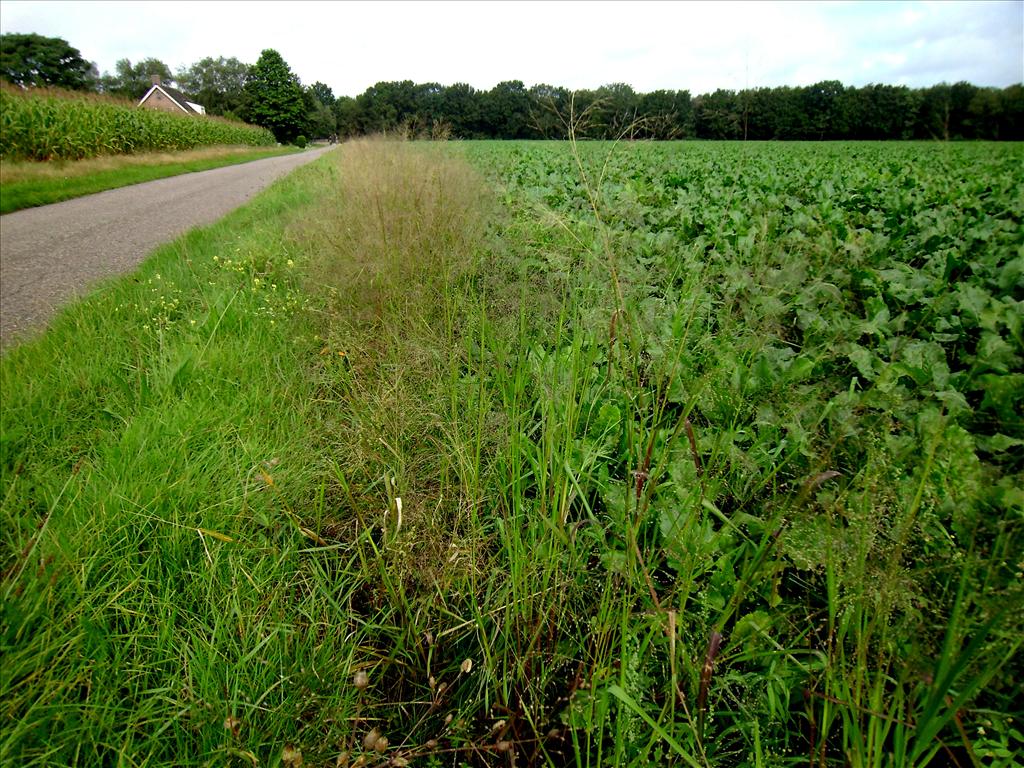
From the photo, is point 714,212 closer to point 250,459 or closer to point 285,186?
point 250,459

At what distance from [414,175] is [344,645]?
4282 mm

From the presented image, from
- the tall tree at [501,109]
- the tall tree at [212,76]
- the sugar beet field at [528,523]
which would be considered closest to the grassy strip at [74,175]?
the sugar beet field at [528,523]

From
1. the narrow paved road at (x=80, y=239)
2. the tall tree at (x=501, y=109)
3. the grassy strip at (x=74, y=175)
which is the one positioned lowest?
the narrow paved road at (x=80, y=239)

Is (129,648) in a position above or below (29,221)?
below

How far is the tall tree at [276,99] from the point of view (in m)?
58.7

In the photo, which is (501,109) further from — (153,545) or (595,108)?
(153,545)

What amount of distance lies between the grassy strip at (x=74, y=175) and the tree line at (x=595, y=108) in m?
3.71

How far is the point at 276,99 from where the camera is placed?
5847cm

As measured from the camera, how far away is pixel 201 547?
1.76m

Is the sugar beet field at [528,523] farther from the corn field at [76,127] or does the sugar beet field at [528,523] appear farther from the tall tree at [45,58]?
the tall tree at [45,58]

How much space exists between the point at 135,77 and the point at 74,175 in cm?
10732

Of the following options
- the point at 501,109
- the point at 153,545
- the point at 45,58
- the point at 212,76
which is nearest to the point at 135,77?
the point at 212,76

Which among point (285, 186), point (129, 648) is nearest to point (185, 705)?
point (129, 648)

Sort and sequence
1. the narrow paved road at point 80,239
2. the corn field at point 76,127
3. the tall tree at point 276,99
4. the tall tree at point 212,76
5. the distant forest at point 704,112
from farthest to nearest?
the tall tree at point 212,76, the tall tree at point 276,99, the corn field at point 76,127, the narrow paved road at point 80,239, the distant forest at point 704,112
